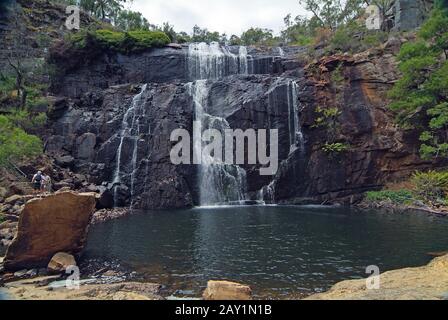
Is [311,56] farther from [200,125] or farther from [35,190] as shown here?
[35,190]

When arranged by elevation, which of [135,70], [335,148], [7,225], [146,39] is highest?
[146,39]

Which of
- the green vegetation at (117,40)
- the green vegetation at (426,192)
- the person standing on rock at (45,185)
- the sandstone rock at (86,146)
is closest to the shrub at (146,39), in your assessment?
the green vegetation at (117,40)

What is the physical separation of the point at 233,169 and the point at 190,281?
61.7ft

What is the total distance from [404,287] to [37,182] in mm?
20988

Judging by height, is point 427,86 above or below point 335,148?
above

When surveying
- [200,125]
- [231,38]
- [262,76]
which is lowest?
[200,125]

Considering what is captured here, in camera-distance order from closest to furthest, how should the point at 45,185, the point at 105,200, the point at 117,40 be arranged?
the point at 45,185, the point at 105,200, the point at 117,40

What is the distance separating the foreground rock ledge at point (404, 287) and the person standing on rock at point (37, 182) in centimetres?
1904

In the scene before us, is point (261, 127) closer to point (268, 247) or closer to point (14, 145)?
point (268, 247)

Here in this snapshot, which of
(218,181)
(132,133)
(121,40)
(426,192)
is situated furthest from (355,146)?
(121,40)

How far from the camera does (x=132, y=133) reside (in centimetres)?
3011
